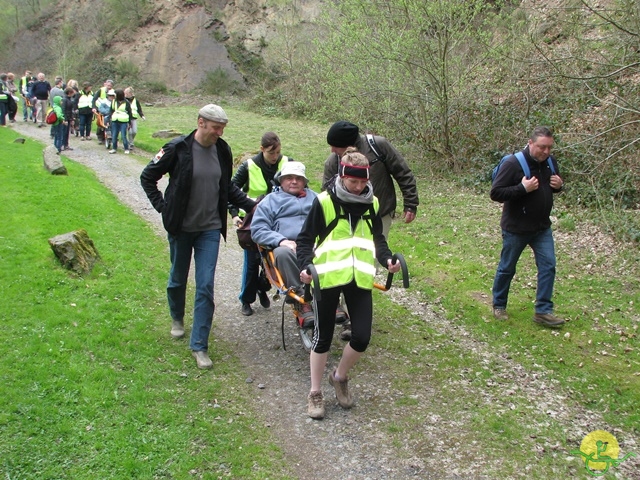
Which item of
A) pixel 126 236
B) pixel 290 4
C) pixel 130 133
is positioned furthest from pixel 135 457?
pixel 290 4

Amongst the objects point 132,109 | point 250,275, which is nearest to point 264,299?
point 250,275

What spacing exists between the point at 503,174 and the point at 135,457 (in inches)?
185

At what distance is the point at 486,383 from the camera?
228 inches

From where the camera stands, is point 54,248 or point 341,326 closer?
point 341,326

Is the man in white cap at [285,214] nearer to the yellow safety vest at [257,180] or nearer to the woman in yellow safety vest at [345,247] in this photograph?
the yellow safety vest at [257,180]

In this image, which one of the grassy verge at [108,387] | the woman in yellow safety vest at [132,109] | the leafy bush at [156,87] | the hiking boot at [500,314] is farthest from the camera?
the leafy bush at [156,87]

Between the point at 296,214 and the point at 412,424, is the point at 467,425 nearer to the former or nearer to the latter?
the point at 412,424

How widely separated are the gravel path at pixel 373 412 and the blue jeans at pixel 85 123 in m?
15.5

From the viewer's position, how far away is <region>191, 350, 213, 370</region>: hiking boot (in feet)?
19.1

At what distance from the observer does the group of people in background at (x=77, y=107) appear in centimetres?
1762

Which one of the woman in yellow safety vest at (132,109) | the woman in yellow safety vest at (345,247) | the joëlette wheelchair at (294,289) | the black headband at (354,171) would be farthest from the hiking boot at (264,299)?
the woman in yellow safety vest at (132,109)

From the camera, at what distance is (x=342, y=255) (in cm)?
470

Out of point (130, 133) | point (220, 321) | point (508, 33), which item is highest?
point (508, 33)

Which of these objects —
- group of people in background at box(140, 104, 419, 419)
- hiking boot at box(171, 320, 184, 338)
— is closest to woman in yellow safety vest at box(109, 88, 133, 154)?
group of people in background at box(140, 104, 419, 419)
